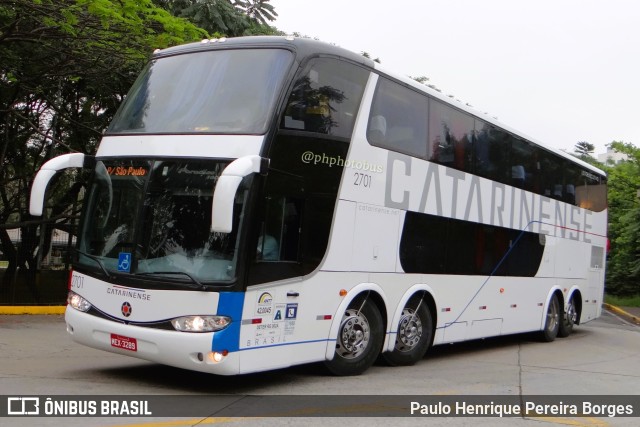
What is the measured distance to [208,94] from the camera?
8070mm

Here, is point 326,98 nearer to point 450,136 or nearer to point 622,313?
point 450,136

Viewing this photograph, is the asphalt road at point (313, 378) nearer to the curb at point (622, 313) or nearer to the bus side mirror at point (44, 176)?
the bus side mirror at point (44, 176)

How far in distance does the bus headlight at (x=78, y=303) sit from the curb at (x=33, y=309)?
6964mm

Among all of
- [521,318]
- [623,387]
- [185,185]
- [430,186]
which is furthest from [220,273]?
[521,318]

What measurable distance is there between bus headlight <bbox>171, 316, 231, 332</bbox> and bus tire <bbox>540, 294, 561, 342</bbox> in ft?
31.6

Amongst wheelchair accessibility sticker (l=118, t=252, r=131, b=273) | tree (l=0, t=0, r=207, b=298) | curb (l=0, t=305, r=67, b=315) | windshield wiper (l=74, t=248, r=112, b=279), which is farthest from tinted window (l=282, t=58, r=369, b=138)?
curb (l=0, t=305, r=67, b=315)

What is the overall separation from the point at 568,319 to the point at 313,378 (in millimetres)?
9278

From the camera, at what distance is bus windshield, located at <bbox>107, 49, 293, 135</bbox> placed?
773 cm

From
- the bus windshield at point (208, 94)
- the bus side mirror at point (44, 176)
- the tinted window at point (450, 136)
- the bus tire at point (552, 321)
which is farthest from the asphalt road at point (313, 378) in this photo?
the tinted window at point (450, 136)

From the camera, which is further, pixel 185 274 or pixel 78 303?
pixel 78 303

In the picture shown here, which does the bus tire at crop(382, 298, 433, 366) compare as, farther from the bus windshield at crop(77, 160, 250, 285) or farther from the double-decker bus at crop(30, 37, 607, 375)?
the bus windshield at crop(77, 160, 250, 285)

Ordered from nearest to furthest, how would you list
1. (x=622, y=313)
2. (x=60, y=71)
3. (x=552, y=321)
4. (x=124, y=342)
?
(x=124, y=342)
(x=552, y=321)
(x=60, y=71)
(x=622, y=313)

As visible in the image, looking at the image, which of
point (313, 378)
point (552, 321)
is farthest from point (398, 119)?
point (552, 321)
